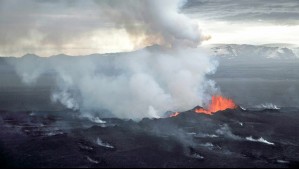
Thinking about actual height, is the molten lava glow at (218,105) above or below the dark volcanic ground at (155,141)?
above

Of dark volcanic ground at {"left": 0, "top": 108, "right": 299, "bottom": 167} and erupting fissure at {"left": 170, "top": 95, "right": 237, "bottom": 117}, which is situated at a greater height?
erupting fissure at {"left": 170, "top": 95, "right": 237, "bottom": 117}

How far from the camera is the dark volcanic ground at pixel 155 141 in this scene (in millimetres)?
91375

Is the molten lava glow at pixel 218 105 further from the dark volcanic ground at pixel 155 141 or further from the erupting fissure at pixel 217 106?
the dark volcanic ground at pixel 155 141

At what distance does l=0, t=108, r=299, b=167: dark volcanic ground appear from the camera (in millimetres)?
91375

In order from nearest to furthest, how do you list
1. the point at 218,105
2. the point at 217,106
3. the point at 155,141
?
the point at 155,141, the point at 217,106, the point at 218,105

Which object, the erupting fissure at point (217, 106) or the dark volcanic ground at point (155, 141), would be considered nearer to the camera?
the dark volcanic ground at point (155, 141)

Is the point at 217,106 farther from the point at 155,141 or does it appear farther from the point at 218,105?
the point at 155,141

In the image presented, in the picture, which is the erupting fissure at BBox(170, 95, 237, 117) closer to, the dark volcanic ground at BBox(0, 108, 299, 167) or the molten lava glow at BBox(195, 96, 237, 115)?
the molten lava glow at BBox(195, 96, 237, 115)

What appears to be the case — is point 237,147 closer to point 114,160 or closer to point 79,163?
point 114,160

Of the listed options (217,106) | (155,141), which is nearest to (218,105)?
(217,106)

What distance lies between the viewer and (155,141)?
112m

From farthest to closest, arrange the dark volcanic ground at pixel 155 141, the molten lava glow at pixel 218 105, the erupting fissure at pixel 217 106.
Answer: the molten lava glow at pixel 218 105, the erupting fissure at pixel 217 106, the dark volcanic ground at pixel 155 141

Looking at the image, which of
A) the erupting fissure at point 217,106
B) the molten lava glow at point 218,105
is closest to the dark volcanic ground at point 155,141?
the erupting fissure at point 217,106

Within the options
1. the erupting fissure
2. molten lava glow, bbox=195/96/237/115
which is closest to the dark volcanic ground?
the erupting fissure
